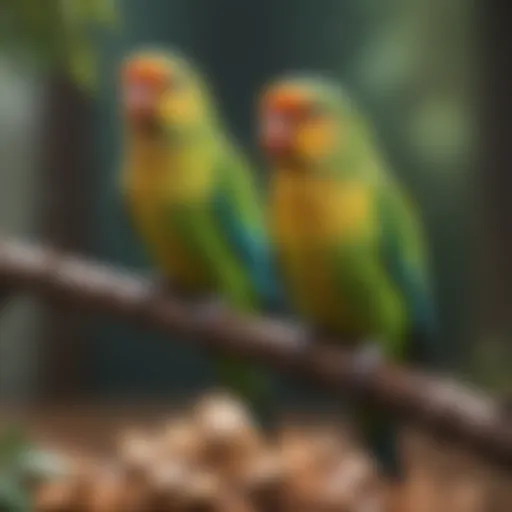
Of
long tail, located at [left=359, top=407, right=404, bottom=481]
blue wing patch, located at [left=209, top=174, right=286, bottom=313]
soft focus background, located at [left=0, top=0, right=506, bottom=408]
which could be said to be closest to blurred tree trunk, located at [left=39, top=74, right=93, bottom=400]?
soft focus background, located at [left=0, top=0, right=506, bottom=408]

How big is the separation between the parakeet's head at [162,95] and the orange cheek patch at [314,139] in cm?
8

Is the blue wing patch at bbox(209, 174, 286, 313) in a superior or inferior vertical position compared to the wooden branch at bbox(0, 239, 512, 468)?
superior

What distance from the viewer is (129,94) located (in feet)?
3.52

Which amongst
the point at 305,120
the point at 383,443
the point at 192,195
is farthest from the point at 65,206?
the point at 383,443

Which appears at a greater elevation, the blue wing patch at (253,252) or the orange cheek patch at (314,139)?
the orange cheek patch at (314,139)

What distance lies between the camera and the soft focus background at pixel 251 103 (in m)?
1.07

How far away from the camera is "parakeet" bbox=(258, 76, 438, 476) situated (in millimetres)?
1035

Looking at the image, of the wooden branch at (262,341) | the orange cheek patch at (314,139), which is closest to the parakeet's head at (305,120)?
the orange cheek patch at (314,139)

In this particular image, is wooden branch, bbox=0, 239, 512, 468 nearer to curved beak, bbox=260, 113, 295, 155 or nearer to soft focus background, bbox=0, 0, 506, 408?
soft focus background, bbox=0, 0, 506, 408

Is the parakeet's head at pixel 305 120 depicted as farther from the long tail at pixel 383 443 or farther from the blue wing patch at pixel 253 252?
the long tail at pixel 383 443

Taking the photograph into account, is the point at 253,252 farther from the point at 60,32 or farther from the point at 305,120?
the point at 60,32

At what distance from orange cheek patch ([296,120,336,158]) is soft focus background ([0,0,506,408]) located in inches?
2.2

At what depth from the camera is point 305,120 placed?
1.03m

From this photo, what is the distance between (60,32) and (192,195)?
171 millimetres
